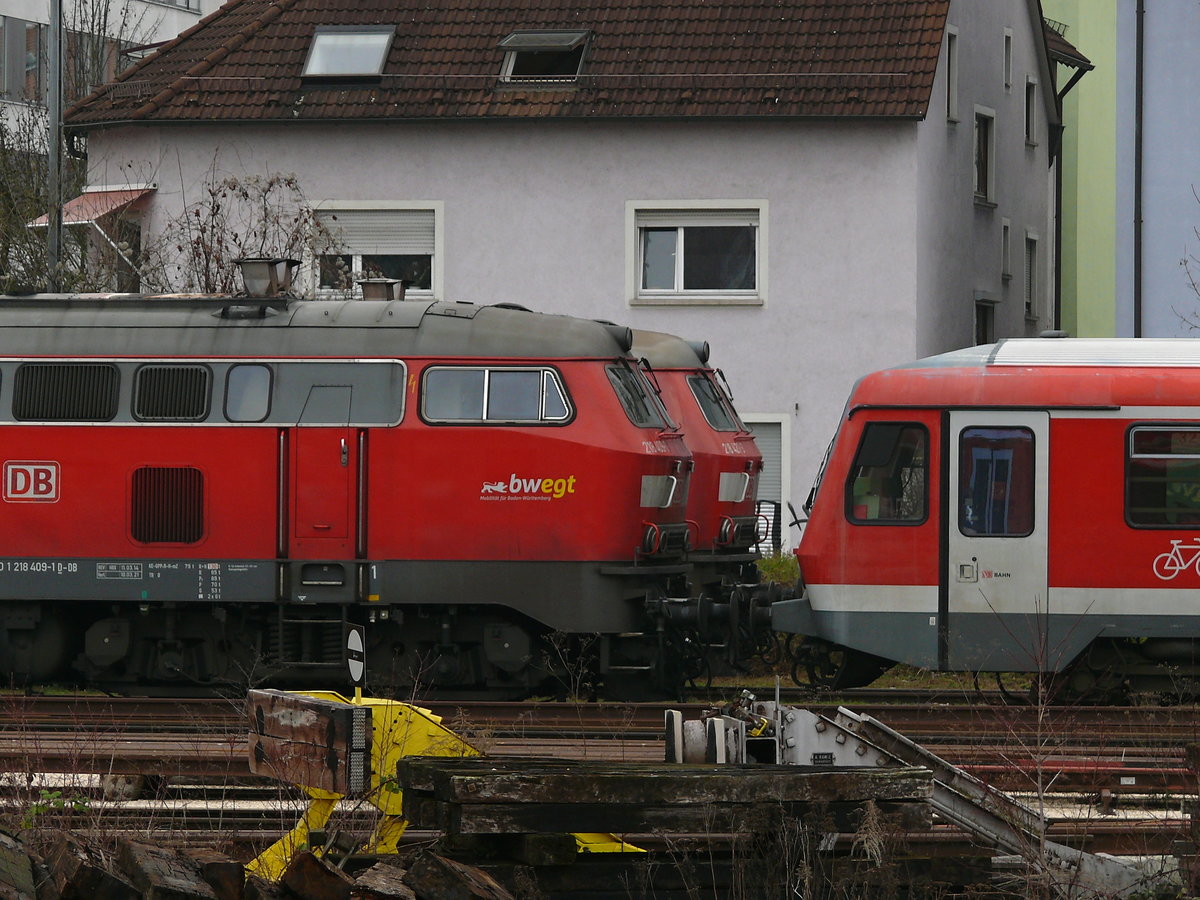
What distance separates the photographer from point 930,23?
23.8 meters

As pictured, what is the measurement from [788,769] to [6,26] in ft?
134

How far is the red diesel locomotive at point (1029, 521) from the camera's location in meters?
13.9

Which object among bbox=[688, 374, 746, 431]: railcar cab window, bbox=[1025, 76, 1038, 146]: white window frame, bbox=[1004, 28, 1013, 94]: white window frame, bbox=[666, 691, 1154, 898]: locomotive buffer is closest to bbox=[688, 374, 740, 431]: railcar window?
bbox=[688, 374, 746, 431]: railcar cab window

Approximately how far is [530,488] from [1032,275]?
63.1 feet

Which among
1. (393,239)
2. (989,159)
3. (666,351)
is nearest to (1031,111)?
(989,159)

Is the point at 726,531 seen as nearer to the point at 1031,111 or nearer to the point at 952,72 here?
the point at 952,72

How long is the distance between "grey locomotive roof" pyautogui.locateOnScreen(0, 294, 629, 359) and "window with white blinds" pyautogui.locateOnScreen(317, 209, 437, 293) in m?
9.07

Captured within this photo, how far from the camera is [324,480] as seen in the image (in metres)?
15.1

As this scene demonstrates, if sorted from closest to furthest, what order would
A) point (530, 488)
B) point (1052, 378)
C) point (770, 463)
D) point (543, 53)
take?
point (1052, 378) < point (530, 488) < point (770, 463) < point (543, 53)

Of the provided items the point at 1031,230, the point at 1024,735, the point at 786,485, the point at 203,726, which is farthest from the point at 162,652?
the point at 1031,230

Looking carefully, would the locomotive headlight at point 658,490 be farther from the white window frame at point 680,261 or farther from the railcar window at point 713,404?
the white window frame at point 680,261

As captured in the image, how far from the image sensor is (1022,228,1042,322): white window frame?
31.7 m

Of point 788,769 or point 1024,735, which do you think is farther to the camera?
point 1024,735

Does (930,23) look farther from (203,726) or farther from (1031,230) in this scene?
(203,726)
